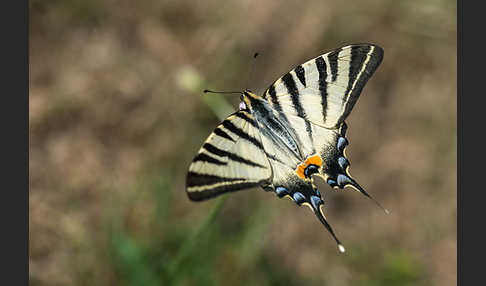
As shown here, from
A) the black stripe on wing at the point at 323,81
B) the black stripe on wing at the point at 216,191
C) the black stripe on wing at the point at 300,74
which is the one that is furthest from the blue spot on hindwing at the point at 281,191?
the black stripe on wing at the point at 300,74

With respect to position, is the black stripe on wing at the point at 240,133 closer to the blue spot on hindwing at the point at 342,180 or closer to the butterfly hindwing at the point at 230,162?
the butterfly hindwing at the point at 230,162

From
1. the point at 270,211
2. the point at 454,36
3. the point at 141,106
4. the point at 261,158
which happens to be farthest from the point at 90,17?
the point at 454,36

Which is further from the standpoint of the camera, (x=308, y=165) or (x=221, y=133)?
(x=308, y=165)

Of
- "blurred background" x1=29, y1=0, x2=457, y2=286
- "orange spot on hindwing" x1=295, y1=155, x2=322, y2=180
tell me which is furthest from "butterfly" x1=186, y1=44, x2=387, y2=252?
"blurred background" x1=29, y1=0, x2=457, y2=286

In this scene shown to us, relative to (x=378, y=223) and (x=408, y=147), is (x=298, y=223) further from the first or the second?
(x=408, y=147)

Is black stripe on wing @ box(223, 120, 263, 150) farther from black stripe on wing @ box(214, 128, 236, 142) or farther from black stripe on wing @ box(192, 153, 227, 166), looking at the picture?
black stripe on wing @ box(192, 153, 227, 166)

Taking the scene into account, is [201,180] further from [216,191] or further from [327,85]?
[327,85]

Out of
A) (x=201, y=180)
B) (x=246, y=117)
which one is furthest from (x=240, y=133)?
(x=201, y=180)

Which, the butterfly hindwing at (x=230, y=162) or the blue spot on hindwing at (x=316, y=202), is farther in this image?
the blue spot on hindwing at (x=316, y=202)
